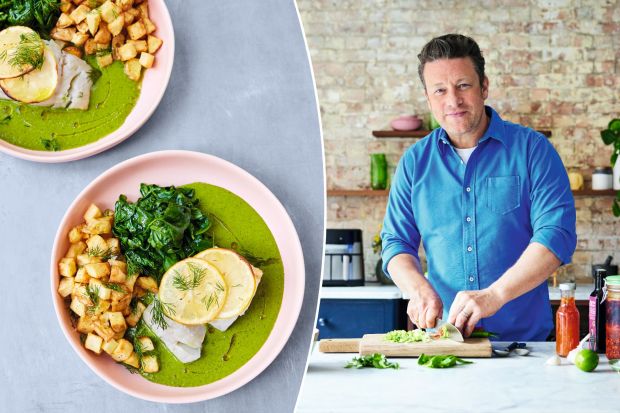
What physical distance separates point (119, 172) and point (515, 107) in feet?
12.8

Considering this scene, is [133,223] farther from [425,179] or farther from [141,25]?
[425,179]

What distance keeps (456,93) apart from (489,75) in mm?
2289

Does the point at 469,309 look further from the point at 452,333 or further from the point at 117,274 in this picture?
the point at 117,274

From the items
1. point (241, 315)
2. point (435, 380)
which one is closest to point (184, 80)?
point (241, 315)

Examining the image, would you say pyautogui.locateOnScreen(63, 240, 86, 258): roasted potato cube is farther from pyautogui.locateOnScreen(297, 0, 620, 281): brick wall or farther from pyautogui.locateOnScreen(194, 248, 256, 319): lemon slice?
pyautogui.locateOnScreen(297, 0, 620, 281): brick wall

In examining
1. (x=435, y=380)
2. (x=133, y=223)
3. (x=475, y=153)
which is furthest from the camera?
(x=475, y=153)

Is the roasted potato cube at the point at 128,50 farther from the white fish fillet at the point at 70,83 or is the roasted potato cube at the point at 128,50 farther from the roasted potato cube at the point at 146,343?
the roasted potato cube at the point at 146,343

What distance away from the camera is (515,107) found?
460 cm

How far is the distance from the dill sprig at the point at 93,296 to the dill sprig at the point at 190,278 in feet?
0.37

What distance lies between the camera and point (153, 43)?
1.08 m

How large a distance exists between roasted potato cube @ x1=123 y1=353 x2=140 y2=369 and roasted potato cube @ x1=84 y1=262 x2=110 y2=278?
0.43 feet

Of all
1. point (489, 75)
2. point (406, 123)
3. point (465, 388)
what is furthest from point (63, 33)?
point (489, 75)

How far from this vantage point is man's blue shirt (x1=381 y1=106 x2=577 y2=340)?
8.01 feet

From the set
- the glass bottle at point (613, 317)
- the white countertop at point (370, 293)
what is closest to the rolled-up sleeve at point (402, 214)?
the glass bottle at point (613, 317)
